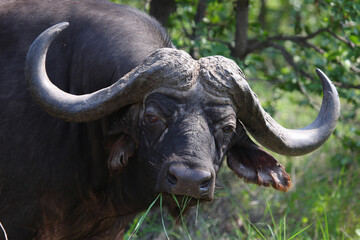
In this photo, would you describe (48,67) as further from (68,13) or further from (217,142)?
(217,142)

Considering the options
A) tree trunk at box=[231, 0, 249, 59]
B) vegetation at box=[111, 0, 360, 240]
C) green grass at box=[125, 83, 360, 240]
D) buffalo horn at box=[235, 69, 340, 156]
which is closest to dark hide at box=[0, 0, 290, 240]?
buffalo horn at box=[235, 69, 340, 156]

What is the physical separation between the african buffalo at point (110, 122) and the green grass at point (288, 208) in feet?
3.42

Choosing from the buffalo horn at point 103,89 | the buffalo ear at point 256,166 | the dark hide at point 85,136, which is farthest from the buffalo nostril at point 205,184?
the buffalo ear at point 256,166

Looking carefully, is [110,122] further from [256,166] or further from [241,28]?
[241,28]

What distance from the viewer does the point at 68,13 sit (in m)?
4.30

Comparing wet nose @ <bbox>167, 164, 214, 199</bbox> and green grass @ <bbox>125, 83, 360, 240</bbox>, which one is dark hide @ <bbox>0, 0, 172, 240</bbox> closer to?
wet nose @ <bbox>167, 164, 214, 199</bbox>

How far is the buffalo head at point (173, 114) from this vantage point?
360cm

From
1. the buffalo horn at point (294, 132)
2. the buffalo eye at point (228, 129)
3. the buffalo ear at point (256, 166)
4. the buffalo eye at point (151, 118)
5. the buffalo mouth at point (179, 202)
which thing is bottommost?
the buffalo ear at point (256, 166)

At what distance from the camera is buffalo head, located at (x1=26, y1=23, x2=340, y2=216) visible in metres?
3.60

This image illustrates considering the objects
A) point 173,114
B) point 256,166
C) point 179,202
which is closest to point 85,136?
point 173,114

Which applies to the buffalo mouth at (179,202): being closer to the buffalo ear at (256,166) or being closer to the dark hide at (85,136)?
the dark hide at (85,136)

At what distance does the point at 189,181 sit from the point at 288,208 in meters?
2.35

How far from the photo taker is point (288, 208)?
5.62m

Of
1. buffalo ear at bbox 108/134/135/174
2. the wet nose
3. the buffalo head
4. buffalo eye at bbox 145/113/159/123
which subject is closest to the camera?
the wet nose
